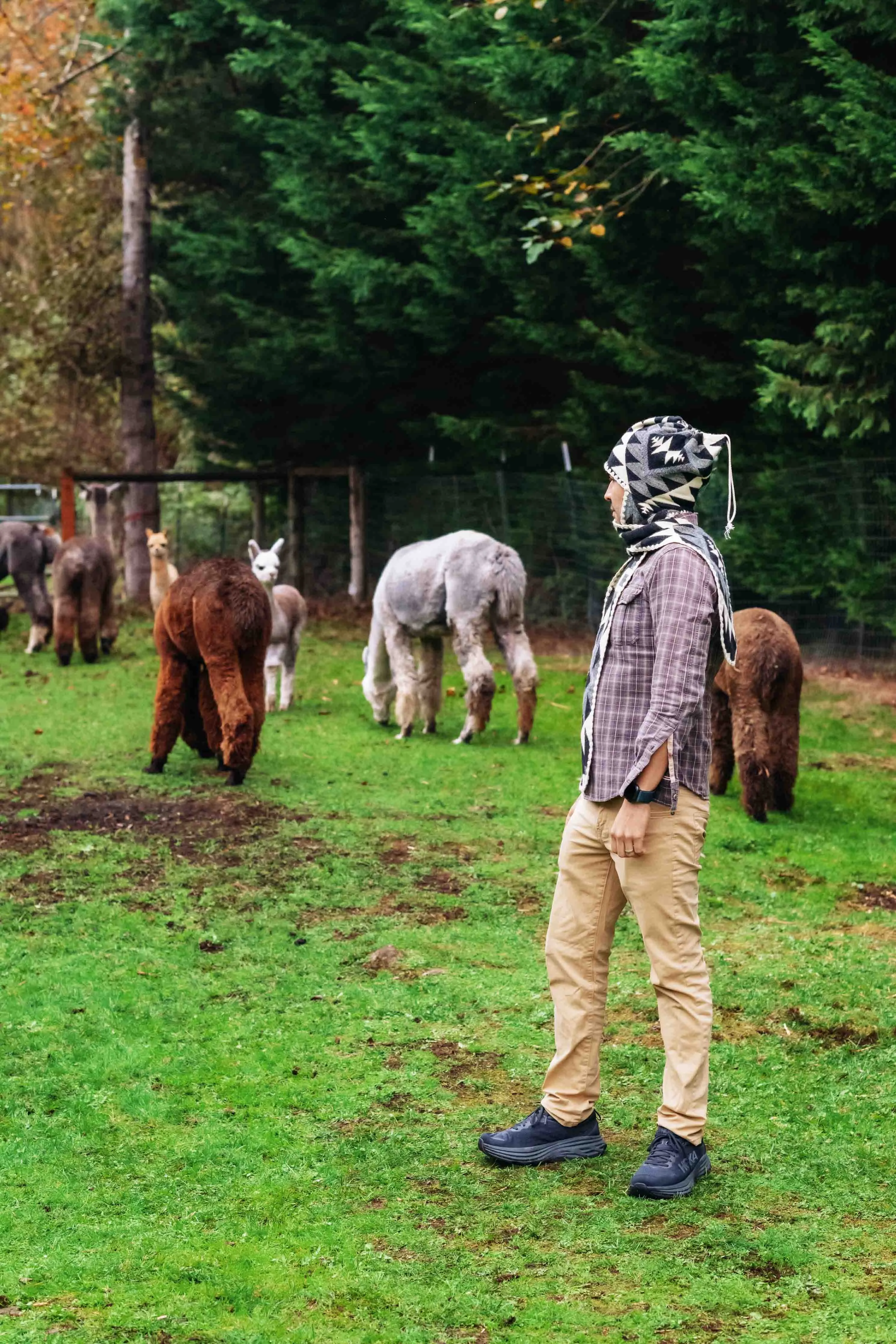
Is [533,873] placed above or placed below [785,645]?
below

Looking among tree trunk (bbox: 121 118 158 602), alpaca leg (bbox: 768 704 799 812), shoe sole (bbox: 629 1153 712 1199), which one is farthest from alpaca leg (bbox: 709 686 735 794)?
tree trunk (bbox: 121 118 158 602)

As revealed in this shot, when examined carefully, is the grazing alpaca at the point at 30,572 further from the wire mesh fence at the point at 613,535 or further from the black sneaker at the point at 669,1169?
the black sneaker at the point at 669,1169

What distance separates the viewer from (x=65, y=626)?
17.6 meters

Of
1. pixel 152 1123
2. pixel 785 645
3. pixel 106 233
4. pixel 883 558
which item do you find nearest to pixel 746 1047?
pixel 152 1123

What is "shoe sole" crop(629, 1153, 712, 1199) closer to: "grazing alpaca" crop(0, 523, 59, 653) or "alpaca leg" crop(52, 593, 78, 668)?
"alpaca leg" crop(52, 593, 78, 668)

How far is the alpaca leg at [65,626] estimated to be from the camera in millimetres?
17562

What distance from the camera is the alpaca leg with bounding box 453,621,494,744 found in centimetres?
1255

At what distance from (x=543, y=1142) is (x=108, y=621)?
576 inches

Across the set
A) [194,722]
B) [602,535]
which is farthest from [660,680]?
[602,535]

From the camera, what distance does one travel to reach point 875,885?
8406 millimetres

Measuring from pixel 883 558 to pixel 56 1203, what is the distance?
11.7m

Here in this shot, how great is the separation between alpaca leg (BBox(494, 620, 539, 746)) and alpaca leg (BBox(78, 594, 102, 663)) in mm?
6748

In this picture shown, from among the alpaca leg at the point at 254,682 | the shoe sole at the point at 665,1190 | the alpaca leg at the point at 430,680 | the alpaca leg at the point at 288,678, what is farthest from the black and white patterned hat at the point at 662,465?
the alpaca leg at the point at 288,678

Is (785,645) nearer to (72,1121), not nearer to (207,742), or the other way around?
(207,742)
